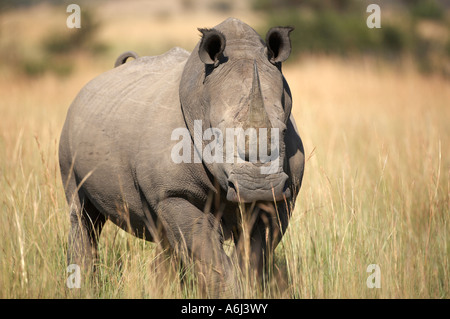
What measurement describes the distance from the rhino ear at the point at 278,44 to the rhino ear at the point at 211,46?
0.25 metres

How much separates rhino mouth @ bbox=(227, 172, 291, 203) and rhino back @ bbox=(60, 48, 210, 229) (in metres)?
0.52

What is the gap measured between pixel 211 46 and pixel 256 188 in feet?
2.81

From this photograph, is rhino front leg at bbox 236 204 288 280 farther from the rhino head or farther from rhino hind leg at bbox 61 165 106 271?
rhino hind leg at bbox 61 165 106 271

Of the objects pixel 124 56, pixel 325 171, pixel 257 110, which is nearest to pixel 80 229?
pixel 124 56

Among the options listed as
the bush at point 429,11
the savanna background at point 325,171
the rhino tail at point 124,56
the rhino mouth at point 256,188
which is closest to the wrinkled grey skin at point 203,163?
the rhino mouth at point 256,188

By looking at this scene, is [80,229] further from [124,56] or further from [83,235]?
[124,56]

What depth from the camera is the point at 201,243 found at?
3312 mm

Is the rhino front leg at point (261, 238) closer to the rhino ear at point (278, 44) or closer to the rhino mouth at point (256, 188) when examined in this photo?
the rhino mouth at point (256, 188)

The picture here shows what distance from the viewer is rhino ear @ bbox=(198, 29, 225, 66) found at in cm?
317

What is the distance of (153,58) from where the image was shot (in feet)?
14.2

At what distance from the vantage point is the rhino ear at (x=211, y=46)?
3168 mm
